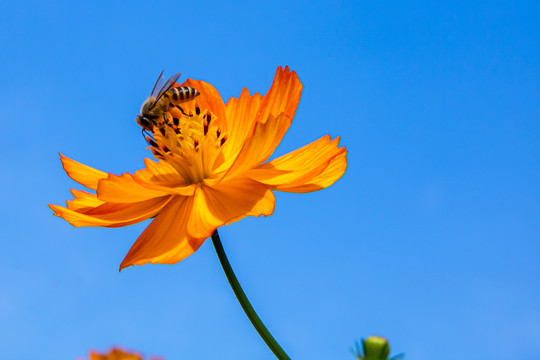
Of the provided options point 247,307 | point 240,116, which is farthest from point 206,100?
point 247,307

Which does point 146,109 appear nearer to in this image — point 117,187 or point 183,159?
point 183,159

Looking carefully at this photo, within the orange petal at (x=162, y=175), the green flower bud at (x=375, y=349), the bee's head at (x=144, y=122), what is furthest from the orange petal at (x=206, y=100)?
the green flower bud at (x=375, y=349)

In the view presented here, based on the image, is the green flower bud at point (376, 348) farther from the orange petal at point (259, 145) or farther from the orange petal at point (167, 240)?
the orange petal at point (259, 145)

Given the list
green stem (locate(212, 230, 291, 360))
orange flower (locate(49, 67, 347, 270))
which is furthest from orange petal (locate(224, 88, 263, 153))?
green stem (locate(212, 230, 291, 360))

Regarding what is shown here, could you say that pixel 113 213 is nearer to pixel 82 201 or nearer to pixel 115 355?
pixel 82 201

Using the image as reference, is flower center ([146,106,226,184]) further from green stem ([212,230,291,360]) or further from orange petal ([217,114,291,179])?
green stem ([212,230,291,360])
